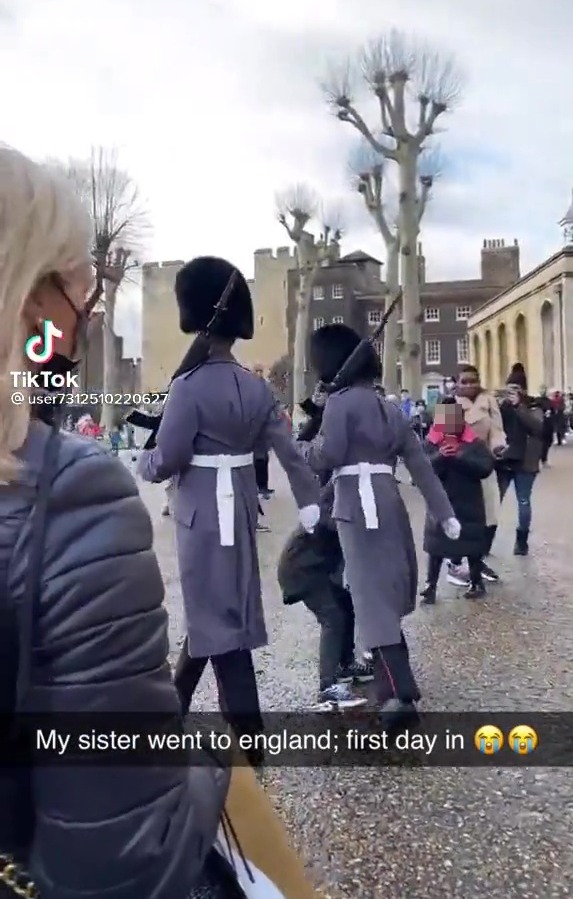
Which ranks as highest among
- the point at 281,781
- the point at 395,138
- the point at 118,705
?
the point at 395,138

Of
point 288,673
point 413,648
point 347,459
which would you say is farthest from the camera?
point 413,648

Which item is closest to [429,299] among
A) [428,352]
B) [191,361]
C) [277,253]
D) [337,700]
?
[428,352]

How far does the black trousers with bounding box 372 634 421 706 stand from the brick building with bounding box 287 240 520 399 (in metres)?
1.64

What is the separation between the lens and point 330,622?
389cm

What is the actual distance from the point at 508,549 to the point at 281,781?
5223 mm

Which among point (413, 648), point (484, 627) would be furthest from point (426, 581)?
point (413, 648)

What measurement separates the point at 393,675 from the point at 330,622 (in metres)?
0.45

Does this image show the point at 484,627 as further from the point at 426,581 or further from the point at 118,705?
the point at 118,705

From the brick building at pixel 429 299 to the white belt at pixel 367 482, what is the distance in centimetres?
106

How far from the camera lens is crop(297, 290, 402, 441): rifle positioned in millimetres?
3672

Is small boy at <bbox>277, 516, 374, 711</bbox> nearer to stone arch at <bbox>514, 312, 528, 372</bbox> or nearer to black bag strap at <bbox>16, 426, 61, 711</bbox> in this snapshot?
black bag strap at <bbox>16, 426, 61, 711</bbox>

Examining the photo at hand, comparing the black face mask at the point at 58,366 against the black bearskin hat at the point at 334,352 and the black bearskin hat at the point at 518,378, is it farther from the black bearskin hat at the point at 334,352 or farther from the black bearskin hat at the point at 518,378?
the black bearskin hat at the point at 518,378

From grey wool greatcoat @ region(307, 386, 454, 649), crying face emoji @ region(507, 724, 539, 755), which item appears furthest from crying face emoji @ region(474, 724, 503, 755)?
grey wool greatcoat @ region(307, 386, 454, 649)

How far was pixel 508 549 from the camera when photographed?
793cm
